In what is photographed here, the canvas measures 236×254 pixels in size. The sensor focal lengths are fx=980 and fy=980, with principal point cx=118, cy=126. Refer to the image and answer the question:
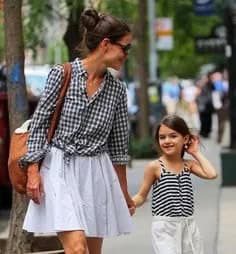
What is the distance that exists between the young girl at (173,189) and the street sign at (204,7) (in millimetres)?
17529

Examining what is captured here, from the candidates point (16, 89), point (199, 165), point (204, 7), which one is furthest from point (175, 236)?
point (204, 7)

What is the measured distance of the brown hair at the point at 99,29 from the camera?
532 centimetres

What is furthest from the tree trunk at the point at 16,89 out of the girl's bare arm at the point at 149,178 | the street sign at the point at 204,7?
the street sign at the point at 204,7

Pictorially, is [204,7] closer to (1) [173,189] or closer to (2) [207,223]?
(2) [207,223]

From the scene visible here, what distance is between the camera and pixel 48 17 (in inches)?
483

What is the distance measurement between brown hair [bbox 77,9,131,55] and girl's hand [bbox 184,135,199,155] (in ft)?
3.36

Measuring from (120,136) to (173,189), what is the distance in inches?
25.2

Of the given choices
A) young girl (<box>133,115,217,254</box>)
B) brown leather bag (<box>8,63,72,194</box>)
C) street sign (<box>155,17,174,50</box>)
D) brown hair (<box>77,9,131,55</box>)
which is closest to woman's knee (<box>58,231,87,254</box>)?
brown leather bag (<box>8,63,72,194</box>)

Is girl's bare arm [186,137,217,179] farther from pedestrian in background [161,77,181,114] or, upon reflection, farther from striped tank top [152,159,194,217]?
pedestrian in background [161,77,181,114]

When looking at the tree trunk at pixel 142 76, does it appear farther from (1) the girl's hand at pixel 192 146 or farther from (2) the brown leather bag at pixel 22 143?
(2) the brown leather bag at pixel 22 143

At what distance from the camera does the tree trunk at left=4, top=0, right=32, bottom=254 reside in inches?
288

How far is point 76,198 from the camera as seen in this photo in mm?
5293

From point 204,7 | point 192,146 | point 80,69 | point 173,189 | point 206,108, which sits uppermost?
point 204,7

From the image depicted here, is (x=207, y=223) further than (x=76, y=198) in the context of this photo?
Yes
